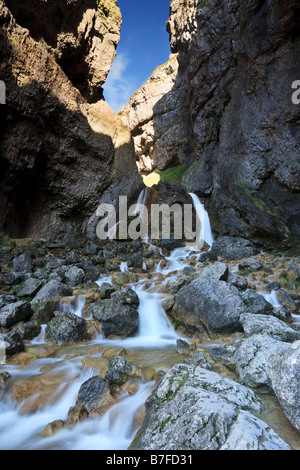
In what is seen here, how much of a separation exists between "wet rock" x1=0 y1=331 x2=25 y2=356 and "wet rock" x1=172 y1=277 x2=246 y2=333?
3.55 metres

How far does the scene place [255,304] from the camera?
612 cm

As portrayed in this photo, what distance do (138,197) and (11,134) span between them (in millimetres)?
8991

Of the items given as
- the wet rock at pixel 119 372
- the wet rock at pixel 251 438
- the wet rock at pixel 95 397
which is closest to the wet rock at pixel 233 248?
the wet rock at pixel 119 372

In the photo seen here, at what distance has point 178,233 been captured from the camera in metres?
15.9

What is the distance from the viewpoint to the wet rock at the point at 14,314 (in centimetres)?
589

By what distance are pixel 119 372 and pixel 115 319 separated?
227cm

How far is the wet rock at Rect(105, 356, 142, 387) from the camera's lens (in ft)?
12.2

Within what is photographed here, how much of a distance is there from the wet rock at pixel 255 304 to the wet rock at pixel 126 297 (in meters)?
2.88

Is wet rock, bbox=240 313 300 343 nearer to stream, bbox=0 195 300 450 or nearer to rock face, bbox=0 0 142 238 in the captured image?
stream, bbox=0 195 300 450

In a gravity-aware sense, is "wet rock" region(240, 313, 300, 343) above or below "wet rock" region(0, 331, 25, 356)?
above

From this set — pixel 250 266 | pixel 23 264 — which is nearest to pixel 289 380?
pixel 250 266

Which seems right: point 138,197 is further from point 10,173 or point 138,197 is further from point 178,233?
point 10,173

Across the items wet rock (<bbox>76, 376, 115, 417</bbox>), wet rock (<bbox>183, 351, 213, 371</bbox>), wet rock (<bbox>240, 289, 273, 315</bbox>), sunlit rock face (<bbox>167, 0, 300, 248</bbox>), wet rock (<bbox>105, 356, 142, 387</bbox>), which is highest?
sunlit rock face (<bbox>167, 0, 300, 248</bbox>)

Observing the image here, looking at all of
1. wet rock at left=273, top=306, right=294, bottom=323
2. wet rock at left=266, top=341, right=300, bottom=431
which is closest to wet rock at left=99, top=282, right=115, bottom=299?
wet rock at left=273, top=306, right=294, bottom=323
